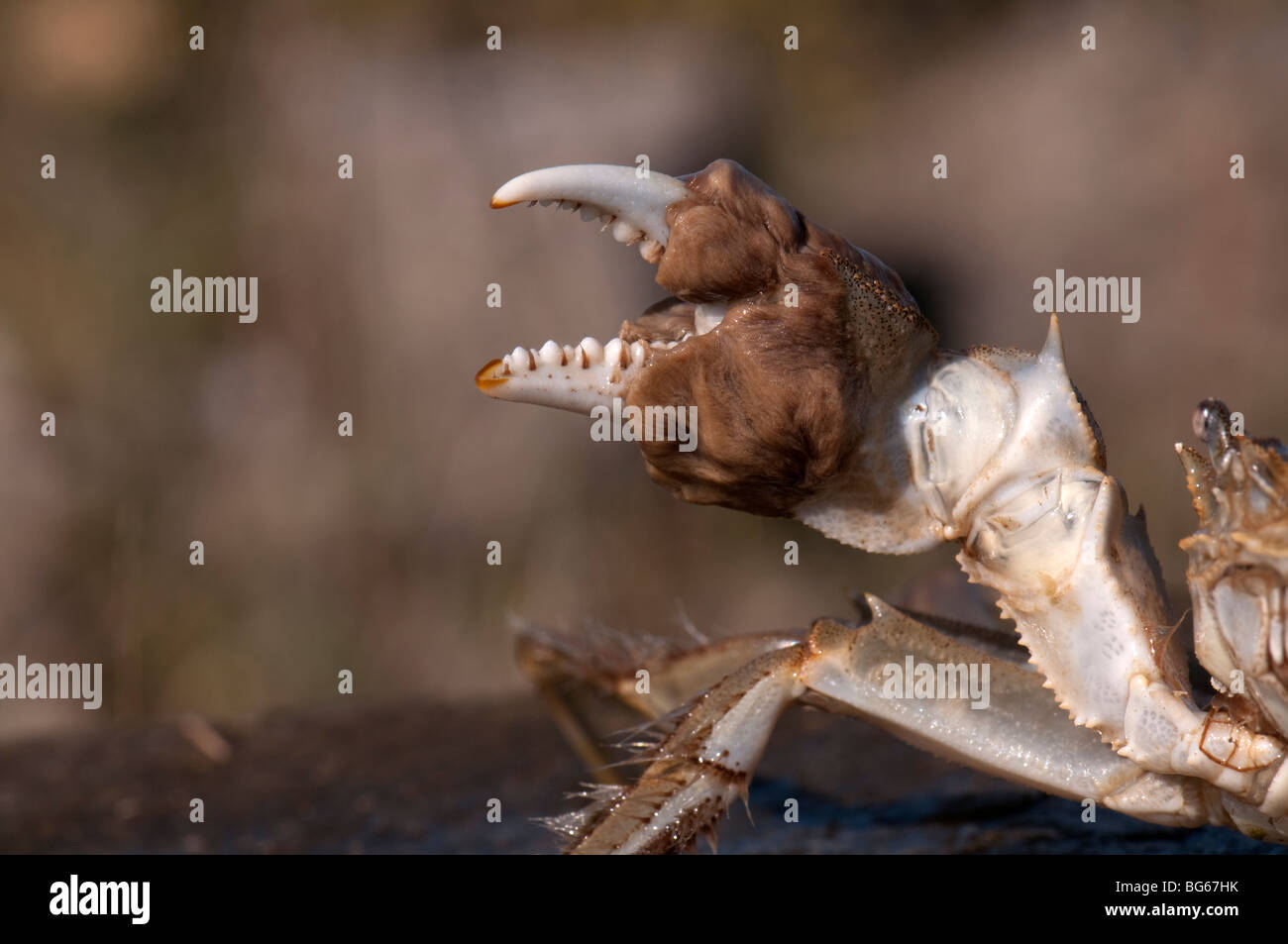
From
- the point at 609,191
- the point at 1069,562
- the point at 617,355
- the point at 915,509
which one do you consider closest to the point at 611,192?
the point at 609,191

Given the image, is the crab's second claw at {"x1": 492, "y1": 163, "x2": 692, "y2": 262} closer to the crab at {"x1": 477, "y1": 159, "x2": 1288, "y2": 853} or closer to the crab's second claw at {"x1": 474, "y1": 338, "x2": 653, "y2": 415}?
the crab at {"x1": 477, "y1": 159, "x2": 1288, "y2": 853}

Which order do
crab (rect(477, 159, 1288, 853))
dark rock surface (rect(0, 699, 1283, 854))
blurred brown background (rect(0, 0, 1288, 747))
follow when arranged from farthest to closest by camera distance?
blurred brown background (rect(0, 0, 1288, 747)), dark rock surface (rect(0, 699, 1283, 854)), crab (rect(477, 159, 1288, 853))

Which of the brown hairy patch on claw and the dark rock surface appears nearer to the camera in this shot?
the brown hairy patch on claw

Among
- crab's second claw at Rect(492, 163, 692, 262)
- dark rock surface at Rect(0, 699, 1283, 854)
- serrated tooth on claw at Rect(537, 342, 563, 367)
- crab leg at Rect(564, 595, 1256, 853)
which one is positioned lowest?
dark rock surface at Rect(0, 699, 1283, 854)

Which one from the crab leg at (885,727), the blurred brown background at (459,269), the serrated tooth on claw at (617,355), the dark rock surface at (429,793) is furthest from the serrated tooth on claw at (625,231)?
the blurred brown background at (459,269)

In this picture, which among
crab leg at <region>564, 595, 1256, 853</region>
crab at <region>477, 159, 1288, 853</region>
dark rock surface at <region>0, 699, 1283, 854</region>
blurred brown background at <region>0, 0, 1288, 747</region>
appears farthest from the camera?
blurred brown background at <region>0, 0, 1288, 747</region>

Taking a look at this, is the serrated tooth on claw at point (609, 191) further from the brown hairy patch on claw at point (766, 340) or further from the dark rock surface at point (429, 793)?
the dark rock surface at point (429, 793)

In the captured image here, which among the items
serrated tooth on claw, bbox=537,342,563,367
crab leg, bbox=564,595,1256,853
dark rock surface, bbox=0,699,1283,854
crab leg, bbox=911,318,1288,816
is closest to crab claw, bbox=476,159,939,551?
serrated tooth on claw, bbox=537,342,563,367

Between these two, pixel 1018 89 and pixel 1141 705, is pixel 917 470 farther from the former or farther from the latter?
pixel 1018 89
